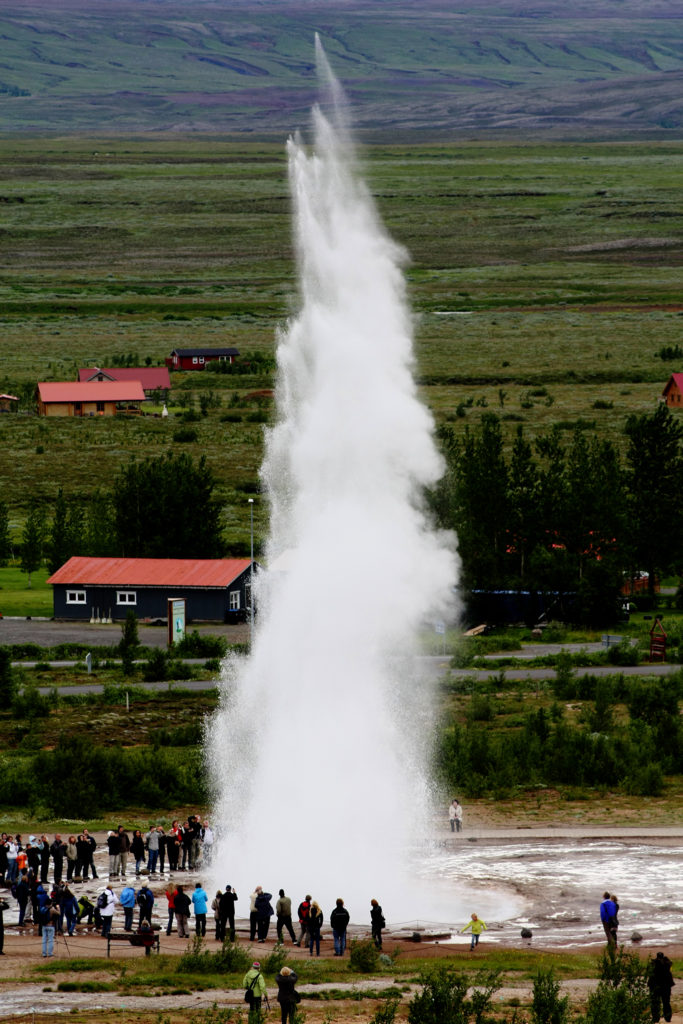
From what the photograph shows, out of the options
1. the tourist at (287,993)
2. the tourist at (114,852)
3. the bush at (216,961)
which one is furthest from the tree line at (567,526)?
the tourist at (287,993)

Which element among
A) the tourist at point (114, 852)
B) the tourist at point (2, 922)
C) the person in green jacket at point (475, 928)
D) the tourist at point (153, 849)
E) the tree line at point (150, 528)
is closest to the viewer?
the tourist at point (2, 922)

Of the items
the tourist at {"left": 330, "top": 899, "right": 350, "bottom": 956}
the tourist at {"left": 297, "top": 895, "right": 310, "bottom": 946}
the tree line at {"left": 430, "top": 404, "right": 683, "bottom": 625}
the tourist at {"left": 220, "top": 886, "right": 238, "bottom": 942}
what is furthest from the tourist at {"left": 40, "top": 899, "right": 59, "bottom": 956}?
the tree line at {"left": 430, "top": 404, "right": 683, "bottom": 625}

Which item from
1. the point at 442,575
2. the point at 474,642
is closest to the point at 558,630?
the point at 474,642

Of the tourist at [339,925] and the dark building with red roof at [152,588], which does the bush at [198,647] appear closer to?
the dark building with red roof at [152,588]

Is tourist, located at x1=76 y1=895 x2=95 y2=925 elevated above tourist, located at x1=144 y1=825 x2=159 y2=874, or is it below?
below

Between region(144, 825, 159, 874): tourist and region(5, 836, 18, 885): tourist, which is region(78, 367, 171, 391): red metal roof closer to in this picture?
region(144, 825, 159, 874): tourist
